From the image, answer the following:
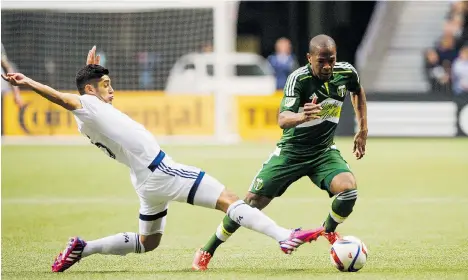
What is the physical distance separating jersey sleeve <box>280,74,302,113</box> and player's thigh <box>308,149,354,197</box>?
0.60 meters

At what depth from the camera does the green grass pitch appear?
841cm

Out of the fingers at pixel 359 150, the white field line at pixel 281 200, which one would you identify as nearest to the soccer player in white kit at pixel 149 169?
the fingers at pixel 359 150

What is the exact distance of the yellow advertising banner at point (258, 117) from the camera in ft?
79.5

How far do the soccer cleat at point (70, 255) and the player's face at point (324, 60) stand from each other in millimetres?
2364

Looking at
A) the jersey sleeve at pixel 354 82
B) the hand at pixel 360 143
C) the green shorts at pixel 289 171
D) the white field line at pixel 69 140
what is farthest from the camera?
the white field line at pixel 69 140

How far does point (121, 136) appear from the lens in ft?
26.0

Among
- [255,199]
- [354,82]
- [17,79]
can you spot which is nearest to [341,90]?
[354,82]

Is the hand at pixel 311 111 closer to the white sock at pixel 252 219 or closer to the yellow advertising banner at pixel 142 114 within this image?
the white sock at pixel 252 219

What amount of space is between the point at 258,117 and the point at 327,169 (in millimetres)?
15708

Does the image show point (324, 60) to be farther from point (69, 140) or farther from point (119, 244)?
point (69, 140)

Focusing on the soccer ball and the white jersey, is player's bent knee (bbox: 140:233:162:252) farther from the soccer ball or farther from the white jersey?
the soccer ball

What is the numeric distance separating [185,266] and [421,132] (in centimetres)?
1605

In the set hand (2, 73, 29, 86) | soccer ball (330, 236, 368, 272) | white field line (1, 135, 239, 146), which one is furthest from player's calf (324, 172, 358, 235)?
white field line (1, 135, 239, 146)

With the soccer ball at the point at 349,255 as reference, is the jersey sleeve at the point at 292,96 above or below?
above
